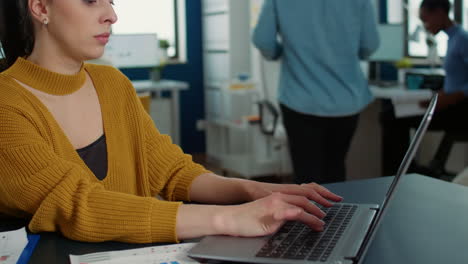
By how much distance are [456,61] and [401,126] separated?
1.66 feet

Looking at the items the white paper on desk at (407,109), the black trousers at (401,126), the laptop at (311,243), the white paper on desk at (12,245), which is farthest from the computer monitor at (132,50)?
the laptop at (311,243)

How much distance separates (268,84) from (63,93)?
329cm

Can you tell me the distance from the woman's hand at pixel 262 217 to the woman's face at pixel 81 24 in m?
0.43

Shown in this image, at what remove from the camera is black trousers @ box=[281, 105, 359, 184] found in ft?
8.65

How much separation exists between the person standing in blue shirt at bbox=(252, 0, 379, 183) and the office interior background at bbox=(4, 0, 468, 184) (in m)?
1.48

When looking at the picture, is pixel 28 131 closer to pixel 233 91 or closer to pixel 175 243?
pixel 175 243

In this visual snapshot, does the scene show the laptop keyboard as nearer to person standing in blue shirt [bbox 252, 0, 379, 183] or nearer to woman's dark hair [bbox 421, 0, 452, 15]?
person standing in blue shirt [bbox 252, 0, 379, 183]

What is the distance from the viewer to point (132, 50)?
15.5ft

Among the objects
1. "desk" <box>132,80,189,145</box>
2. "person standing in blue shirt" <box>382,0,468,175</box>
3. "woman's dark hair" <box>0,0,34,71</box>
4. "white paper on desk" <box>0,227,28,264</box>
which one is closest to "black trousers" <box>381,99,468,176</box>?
"person standing in blue shirt" <box>382,0,468,175</box>

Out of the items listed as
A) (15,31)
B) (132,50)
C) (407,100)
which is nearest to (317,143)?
(407,100)

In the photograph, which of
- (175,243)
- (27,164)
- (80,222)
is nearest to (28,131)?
(27,164)

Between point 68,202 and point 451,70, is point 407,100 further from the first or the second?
point 68,202

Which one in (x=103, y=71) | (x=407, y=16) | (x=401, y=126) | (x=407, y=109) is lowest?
(x=401, y=126)

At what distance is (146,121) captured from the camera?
4.63 ft
